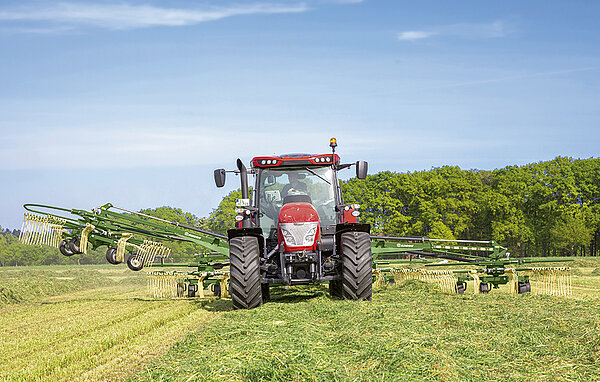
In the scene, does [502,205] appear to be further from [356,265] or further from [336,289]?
[356,265]

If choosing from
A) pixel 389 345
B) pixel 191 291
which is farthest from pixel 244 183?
pixel 389 345

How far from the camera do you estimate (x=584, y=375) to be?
498 cm

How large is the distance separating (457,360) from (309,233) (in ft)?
14.4

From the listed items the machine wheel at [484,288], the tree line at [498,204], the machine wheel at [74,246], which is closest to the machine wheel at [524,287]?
the machine wheel at [484,288]

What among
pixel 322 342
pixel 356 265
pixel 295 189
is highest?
pixel 295 189

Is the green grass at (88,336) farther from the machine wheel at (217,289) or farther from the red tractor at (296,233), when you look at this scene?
the machine wheel at (217,289)

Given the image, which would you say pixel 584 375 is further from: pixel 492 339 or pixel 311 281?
pixel 311 281

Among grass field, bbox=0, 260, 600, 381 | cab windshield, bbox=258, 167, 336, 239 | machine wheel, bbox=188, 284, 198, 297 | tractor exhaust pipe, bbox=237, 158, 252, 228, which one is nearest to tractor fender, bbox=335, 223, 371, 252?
cab windshield, bbox=258, 167, 336, 239

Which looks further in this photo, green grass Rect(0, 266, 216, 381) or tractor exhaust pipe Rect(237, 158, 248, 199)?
tractor exhaust pipe Rect(237, 158, 248, 199)

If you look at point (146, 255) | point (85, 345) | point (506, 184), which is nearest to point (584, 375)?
point (85, 345)

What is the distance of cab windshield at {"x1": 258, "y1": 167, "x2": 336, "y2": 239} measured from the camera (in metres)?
10.8

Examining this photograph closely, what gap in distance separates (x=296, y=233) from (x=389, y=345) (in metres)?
3.79

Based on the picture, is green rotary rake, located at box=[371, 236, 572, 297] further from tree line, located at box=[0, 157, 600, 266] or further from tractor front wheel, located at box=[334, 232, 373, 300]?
tree line, located at box=[0, 157, 600, 266]

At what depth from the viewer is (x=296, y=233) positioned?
939 centimetres
